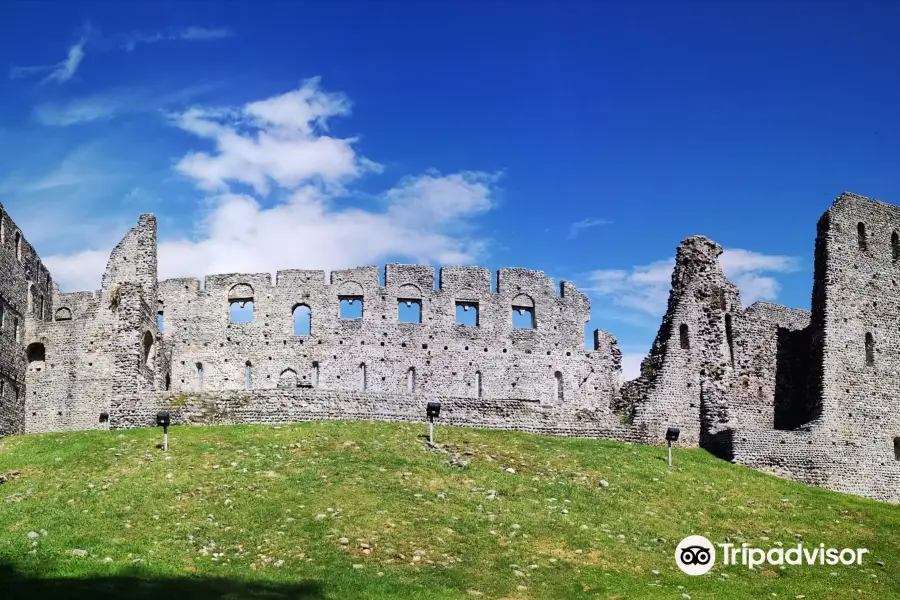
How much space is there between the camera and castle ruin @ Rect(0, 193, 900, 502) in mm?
43625

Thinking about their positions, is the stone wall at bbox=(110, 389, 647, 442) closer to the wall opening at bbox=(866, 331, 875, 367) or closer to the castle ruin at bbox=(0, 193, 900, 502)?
the castle ruin at bbox=(0, 193, 900, 502)

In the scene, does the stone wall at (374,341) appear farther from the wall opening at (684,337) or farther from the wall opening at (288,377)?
the wall opening at (684,337)

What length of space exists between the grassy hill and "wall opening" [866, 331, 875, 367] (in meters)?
12.4

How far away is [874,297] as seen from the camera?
2007 inches

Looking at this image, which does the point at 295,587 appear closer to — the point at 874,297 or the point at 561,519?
the point at 561,519

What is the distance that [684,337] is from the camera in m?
47.9

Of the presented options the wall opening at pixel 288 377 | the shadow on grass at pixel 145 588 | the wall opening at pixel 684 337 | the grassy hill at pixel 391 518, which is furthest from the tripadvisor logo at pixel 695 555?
the wall opening at pixel 288 377

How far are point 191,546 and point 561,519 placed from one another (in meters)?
10.0

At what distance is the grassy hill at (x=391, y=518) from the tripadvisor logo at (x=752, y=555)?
0.41m

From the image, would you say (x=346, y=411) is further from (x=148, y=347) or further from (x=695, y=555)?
(x=695, y=555)

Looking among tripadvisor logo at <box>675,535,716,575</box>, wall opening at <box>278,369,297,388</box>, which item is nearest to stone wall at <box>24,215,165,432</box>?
wall opening at <box>278,369,297,388</box>

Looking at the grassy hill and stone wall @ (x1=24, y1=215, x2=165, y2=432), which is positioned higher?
stone wall @ (x1=24, y1=215, x2=165, y2=432)

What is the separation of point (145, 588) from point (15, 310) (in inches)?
1506

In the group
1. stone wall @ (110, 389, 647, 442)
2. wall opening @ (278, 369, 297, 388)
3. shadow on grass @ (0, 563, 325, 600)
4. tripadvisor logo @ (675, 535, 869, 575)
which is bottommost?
tripadvisor logo @ (675, 535, 869, 575)
